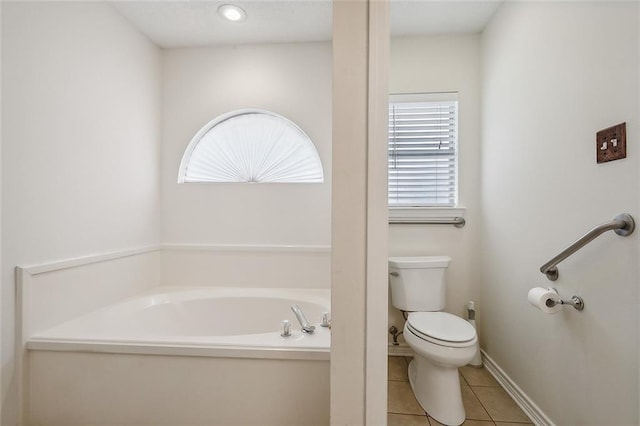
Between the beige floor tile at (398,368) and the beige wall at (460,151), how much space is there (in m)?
0.22

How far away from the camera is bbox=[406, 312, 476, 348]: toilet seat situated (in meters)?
1.35

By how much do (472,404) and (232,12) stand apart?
109 inches

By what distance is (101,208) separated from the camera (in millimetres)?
1608

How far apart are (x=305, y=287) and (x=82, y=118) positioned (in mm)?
1696

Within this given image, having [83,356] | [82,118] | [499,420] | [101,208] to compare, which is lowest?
[499,420]

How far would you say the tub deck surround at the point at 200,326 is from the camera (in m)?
1.17

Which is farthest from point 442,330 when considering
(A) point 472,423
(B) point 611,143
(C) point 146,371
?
(C) point 146,371

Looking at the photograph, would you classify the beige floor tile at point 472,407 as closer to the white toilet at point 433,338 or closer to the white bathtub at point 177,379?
the white toilet at point 433,338

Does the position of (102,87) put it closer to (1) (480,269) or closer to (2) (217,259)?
(2) (217,259)

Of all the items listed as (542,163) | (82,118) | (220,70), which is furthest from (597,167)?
(82,118)

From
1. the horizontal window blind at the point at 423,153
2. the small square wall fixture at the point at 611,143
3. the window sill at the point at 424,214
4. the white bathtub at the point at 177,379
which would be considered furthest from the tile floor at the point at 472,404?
the small square wall fixture at the point at 611,143

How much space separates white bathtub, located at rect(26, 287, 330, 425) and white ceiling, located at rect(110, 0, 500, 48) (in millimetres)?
1919

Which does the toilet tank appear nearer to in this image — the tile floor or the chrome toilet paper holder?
the tile floor

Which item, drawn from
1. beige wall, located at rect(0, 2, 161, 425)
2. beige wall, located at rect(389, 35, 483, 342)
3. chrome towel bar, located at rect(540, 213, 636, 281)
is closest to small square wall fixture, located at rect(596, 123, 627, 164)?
chrome towel bar, located at rect(540, 213, 636, 281)
